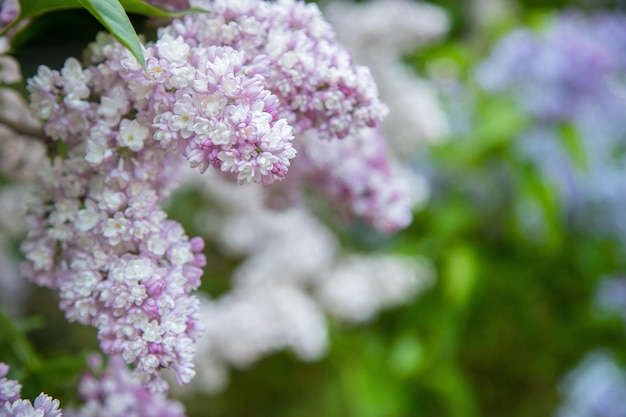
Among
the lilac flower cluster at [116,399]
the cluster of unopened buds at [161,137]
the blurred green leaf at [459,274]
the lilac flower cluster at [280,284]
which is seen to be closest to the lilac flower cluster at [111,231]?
the cluster of unopened buds at [161,137]

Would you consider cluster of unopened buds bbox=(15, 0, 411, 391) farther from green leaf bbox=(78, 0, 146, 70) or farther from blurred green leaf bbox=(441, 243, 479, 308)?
blurred green leaf bbox=(441, 243, 479, 308)

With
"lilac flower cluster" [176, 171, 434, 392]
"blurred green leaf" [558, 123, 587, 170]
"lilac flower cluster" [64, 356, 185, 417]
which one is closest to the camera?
"lilac flower cluster" [64, 356, 185, 417]

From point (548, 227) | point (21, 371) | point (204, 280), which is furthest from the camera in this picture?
point (204, 280)

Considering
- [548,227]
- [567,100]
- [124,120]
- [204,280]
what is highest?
[124,120]

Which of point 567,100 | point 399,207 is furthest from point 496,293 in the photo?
point 399,207

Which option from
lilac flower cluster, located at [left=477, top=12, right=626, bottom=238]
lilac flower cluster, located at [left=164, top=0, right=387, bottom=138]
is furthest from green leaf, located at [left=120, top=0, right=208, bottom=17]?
lilac flower cluster, located at [left=477, top=12, right=626, bottom=238]

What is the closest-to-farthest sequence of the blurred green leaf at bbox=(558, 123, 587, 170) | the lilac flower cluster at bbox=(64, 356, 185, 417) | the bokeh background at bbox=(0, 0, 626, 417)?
the lilac flower cluster at bbox=(64, 356, 185, 417), the bokeh background at bbox=(0, 0, 626, 417), the blurred green leaf at bbox=(558, 123, 587, 170)

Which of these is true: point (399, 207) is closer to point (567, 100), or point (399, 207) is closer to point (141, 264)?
point (141, 264)
